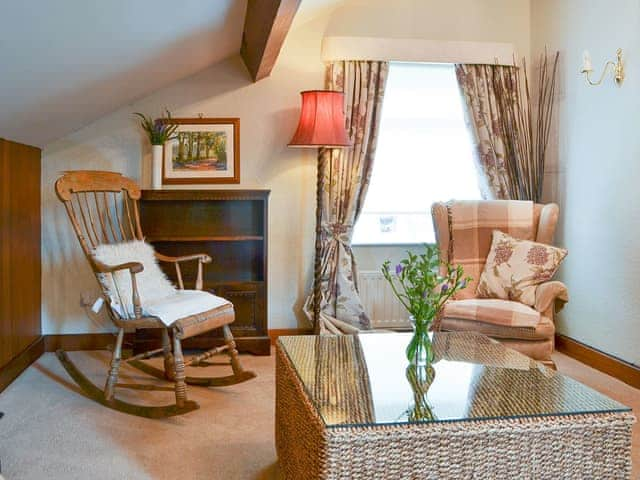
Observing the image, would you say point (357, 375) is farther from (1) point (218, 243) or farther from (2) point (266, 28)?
(1) point (218, 243)

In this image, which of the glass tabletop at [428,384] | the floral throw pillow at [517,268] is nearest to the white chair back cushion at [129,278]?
the glass tabletop at [428,384]

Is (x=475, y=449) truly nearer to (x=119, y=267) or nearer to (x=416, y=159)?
(x=119, y=267)

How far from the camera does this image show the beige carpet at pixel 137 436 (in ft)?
8.48

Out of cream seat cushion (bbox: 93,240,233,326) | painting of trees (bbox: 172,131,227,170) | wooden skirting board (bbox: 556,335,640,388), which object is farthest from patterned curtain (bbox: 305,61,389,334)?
wooden skirting board (bbox: 556,335,640,388)

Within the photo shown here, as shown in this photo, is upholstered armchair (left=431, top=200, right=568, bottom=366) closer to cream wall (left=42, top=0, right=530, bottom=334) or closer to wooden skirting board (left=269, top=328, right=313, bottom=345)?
cream wall (left=42, top=0, right=530, bottom=334)

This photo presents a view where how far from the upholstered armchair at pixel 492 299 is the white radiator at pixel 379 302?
75 cm

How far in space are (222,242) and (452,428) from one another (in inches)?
116

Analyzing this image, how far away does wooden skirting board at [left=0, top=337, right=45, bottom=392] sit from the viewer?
3536 millimetres

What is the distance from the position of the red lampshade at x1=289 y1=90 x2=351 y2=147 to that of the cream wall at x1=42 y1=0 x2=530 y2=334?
1.24 ft

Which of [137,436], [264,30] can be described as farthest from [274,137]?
[137,436]

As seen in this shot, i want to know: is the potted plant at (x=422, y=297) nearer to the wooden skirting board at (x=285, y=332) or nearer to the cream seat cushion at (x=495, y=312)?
the cream seat cushion at (x=495, y=312)

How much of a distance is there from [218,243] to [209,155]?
0.58m

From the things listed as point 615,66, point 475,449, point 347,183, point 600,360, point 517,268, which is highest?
point 615,66

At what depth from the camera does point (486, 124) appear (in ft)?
15.5
